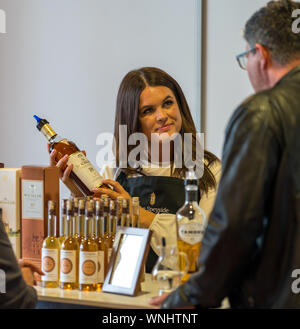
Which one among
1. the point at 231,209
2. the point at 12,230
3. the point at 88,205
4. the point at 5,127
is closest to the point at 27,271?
the point at 12,230

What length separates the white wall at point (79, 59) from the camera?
3.28m

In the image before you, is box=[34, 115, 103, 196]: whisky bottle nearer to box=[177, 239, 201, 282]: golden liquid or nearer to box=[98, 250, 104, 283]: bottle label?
box=[98, 250, 104, 283]: bottle label

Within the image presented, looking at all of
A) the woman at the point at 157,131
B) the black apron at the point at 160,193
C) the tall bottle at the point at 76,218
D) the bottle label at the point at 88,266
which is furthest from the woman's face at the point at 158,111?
the bottle label at the point at 88,266

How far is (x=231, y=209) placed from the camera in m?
1.16

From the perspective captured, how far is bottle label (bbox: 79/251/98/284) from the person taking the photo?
1593 mm

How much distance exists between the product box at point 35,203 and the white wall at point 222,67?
1642 millimetres

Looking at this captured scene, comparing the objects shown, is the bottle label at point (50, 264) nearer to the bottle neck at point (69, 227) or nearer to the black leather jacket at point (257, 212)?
the bottle neck at point (69, 227)

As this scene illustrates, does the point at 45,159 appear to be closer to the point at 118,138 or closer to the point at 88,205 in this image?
the point at 118,138

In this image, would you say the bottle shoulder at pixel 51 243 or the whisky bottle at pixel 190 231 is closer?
the whisky bottle at pixel 190 231

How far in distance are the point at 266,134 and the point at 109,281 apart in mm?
663

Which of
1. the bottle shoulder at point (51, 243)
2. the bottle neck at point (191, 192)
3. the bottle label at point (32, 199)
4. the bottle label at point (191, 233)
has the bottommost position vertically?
the bottle shoulder at point (51, 243)

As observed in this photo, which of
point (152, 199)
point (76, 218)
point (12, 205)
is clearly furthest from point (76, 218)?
point (152, 199)

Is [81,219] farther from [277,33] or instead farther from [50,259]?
[277,33]
